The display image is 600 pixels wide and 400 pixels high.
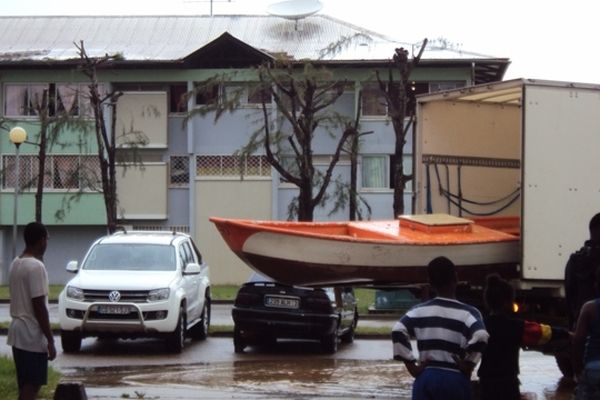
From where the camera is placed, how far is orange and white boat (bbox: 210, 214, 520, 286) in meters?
13.2

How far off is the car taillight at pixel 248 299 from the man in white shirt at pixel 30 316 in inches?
373

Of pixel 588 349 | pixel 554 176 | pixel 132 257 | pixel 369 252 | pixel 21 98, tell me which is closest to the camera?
pixel 588 349

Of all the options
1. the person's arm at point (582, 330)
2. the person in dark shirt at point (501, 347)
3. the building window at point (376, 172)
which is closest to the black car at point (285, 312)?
the person in dark shirt at point (501, 347)

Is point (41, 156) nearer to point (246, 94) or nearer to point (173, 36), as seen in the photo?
point (246, 94)

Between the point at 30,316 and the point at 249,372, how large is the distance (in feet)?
23.7

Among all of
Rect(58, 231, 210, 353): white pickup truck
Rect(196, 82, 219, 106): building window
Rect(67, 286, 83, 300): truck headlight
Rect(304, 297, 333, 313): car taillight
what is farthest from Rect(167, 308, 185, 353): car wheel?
Rect(196, 82, 219, 106): building window

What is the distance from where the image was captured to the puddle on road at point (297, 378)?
14.6 m

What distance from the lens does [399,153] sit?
3444 cm

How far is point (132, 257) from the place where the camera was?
A: 2055 centimetres

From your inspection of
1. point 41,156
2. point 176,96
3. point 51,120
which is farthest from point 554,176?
point 176,96

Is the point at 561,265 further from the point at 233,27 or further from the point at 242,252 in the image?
the point at 233,27

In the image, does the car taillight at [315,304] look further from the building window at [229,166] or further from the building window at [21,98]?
the building window at [21,98]

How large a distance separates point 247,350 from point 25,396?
1056 centimetres

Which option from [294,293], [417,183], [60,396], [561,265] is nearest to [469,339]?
[60,396]
